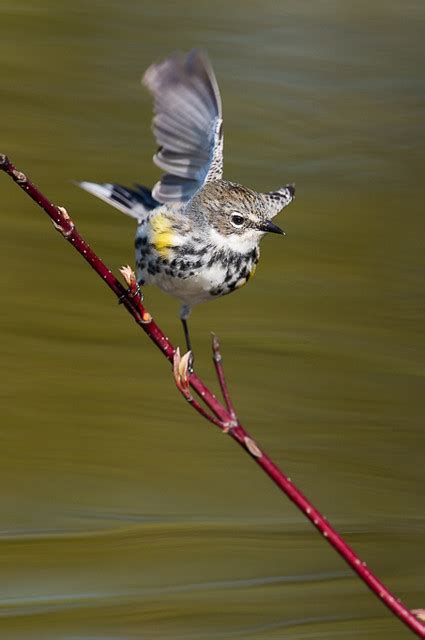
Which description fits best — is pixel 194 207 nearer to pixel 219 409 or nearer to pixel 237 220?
pixel 237 220

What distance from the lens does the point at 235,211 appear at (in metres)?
4.87

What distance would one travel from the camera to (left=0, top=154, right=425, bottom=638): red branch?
306 centimetres

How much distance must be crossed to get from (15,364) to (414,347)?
8.16 ft

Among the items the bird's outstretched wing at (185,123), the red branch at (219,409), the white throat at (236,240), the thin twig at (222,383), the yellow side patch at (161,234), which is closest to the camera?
the red branch at (219,409)

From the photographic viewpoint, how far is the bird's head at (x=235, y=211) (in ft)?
15.9

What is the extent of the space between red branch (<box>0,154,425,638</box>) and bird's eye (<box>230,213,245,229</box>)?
4.04ft

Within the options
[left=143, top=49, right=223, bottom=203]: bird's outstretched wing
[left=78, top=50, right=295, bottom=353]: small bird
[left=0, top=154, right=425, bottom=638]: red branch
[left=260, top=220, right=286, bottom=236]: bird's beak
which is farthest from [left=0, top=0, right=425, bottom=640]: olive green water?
[left=0, top=154, right=425, bottom=638]: red branch

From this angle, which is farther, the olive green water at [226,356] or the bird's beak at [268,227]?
the olive green water at [226,356]

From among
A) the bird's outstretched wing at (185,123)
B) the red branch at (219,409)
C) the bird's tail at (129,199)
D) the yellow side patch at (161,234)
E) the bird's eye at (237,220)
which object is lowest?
the red branch at (219,409)

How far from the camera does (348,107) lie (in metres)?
11.9

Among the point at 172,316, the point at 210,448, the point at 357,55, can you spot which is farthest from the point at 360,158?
the point at 210,448

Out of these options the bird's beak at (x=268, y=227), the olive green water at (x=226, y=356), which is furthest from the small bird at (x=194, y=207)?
the olive green water at (x=226, y=356)

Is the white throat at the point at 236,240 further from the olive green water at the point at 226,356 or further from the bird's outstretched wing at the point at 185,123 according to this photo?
the olive green water at the point at 226,356

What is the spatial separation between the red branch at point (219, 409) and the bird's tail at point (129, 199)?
163 centimetres
